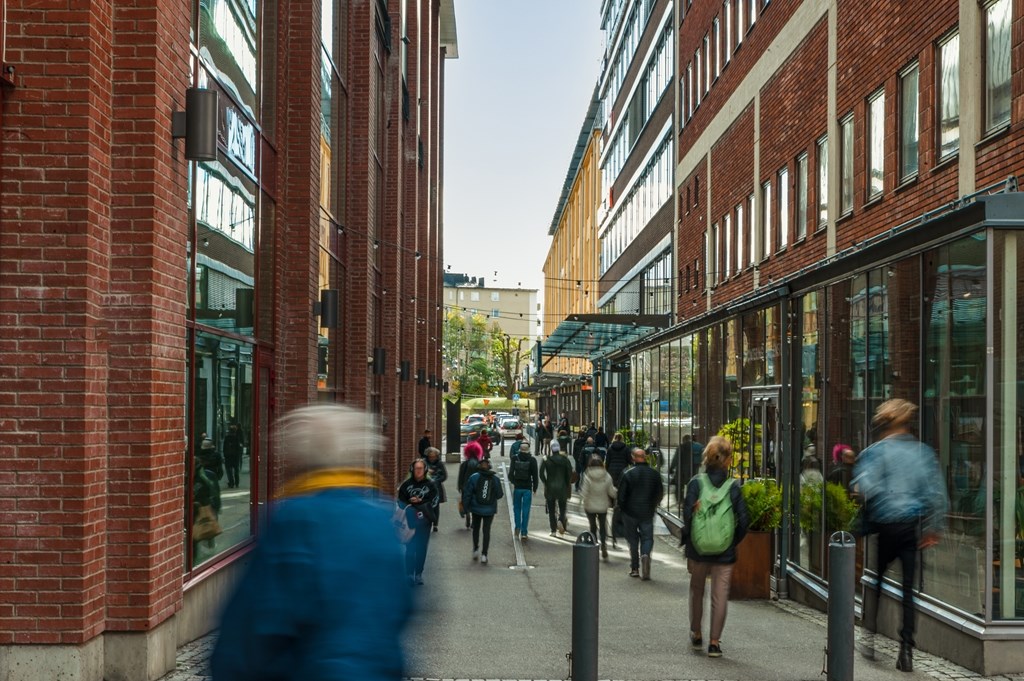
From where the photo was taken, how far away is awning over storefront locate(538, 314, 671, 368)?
34.7 metres

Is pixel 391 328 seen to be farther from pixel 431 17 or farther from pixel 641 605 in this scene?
pixel 431 17

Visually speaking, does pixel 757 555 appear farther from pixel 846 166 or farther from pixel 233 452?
pixel 846 166

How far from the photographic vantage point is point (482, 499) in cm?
1766

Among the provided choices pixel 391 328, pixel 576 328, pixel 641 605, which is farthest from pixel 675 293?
pixel 641 605

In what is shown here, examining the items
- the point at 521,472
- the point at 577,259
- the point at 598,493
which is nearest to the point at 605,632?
the point at 598,493

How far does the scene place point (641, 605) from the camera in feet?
44.0

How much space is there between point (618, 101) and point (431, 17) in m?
14.0

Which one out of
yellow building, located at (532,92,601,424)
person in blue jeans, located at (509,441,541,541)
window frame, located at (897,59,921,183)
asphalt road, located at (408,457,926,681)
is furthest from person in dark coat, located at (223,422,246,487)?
yellow building, located at (532,92,601,424)

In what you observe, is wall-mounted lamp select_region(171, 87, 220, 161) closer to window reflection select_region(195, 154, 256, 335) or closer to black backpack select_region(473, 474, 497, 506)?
window reflection select_region(195, 154, 256, 335)

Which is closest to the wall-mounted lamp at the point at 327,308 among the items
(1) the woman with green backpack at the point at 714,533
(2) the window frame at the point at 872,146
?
(1) the woman with green backpack at the point at 714,533

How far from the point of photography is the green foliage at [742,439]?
16656mm

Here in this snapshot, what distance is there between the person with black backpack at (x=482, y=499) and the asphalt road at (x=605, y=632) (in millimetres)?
422

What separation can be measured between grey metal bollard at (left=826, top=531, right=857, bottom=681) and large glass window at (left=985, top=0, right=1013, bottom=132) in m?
6.20

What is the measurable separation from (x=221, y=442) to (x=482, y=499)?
6286mm
